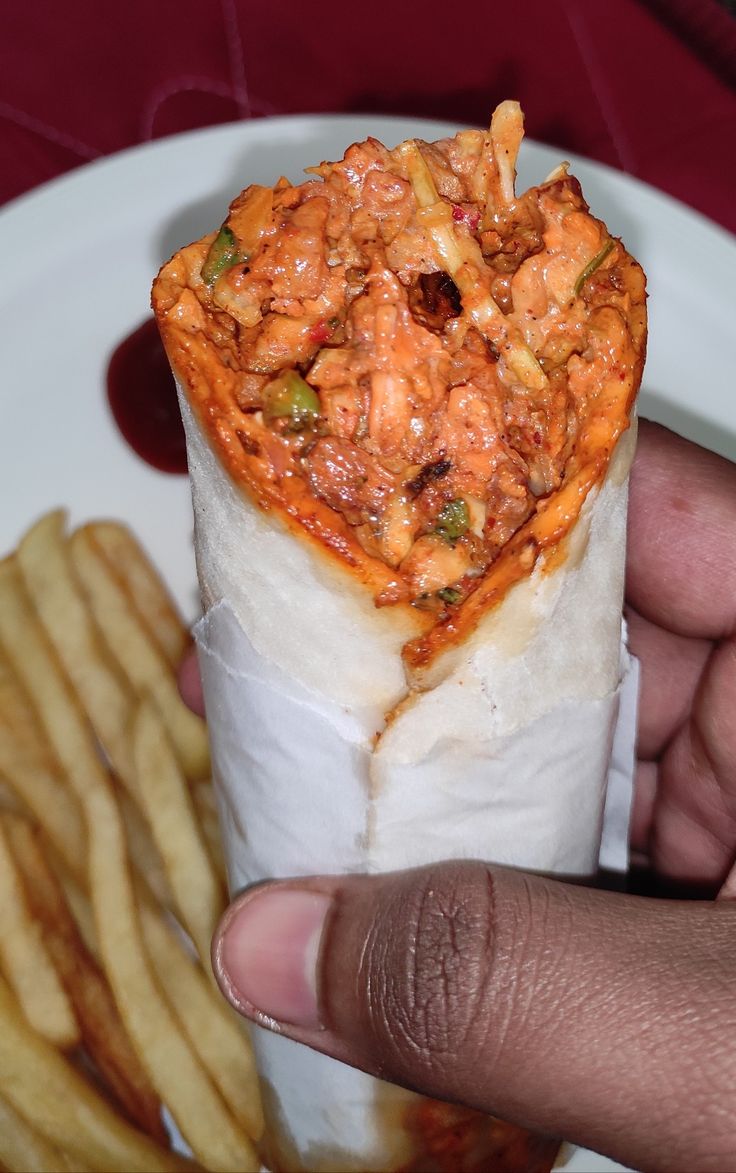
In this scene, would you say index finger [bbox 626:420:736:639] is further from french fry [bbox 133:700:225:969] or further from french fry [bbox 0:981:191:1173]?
french fry [bbox 0:981:191:1173]

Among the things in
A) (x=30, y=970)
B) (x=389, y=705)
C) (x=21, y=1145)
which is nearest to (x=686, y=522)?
(x=389, y=705)

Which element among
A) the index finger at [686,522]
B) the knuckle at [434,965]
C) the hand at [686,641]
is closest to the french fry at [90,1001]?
the knuckle at [434,965]

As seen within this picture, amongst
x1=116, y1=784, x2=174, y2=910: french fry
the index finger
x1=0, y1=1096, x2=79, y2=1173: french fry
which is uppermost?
the index finger

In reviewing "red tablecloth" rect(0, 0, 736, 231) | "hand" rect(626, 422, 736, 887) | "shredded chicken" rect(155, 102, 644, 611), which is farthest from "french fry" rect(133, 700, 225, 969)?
"red tablecloth" rect(0, 0, 736, 231)

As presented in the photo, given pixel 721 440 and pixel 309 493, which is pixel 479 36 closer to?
pixel 721 440

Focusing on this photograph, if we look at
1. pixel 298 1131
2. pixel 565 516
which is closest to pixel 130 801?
pixel 298 1131

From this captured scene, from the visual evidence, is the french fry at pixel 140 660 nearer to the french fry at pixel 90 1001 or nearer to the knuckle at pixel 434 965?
the french fry at pixel 90 1001

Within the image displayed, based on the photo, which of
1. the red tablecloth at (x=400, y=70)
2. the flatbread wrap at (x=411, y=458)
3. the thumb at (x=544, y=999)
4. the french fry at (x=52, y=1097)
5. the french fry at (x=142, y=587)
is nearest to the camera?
the flatbread wrap at (x=411, y=458)
